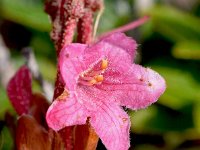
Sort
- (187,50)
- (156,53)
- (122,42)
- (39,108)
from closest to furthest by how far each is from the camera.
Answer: (122,42) → (39,108) → (187,50) → (156,53)

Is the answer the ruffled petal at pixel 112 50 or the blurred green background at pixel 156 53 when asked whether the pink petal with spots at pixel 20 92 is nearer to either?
the ruffled petal at pixel 112 50

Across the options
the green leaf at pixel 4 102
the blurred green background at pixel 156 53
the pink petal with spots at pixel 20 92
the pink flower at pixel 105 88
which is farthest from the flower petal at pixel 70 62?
the green leaf at pixel 4 102

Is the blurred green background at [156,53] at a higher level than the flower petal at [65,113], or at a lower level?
lower

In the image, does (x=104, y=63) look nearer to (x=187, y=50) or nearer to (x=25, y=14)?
(x=187, y=50)

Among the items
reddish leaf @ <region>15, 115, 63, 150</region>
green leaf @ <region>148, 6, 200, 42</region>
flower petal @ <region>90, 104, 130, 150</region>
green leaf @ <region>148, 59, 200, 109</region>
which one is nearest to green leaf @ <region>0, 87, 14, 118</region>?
green leaf @ <region>148, 59, 200, 109</region>

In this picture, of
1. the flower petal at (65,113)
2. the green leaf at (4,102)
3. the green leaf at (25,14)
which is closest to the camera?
the flower petal at (65,113)

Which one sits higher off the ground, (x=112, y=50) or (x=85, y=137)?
(x=112, y=50)

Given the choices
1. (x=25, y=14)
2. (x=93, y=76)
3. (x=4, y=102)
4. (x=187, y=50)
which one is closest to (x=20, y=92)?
(x=93, y=76)
